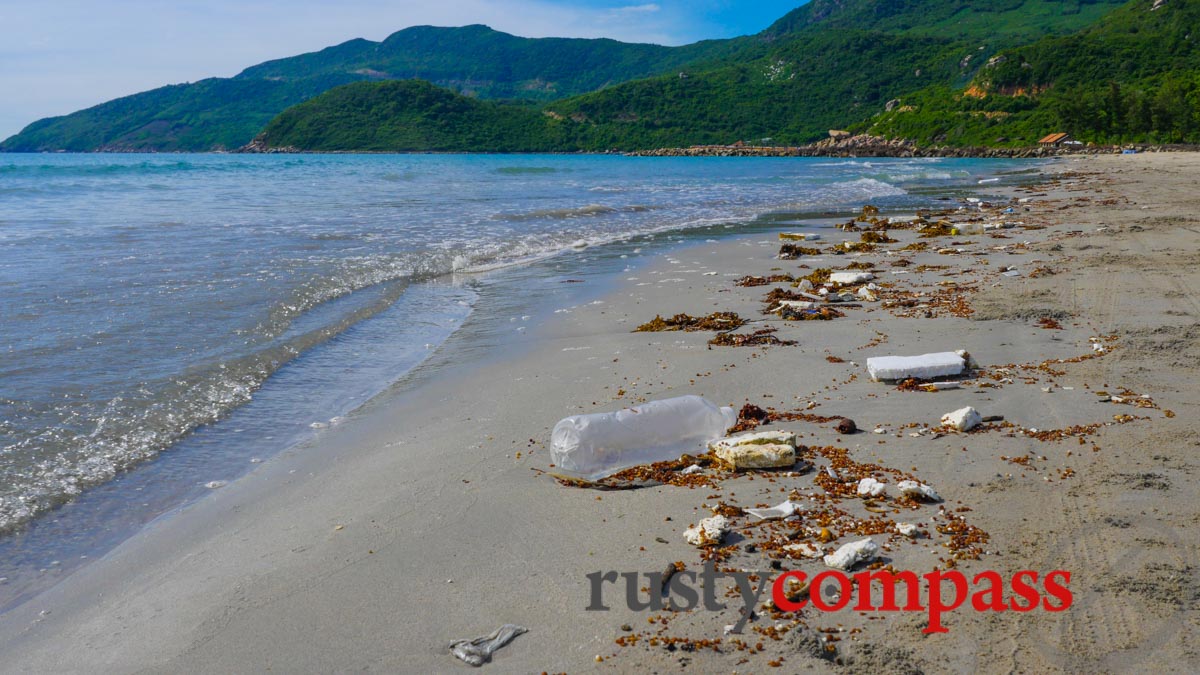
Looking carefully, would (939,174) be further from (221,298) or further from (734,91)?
(734,91)

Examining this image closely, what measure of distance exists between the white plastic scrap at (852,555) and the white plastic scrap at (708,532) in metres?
0.43

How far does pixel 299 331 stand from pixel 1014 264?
8923 millimetres

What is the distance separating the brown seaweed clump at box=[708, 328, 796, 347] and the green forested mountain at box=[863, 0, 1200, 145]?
7148 centimetres

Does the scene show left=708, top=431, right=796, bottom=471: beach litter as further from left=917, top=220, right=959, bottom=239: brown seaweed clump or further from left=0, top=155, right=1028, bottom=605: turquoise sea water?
left=917, top=220, right=959, bottom=239: brown seaweed clump

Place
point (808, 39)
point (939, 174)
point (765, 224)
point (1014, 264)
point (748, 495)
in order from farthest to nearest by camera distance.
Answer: point (808, 39)
point (939, 174)
point (765, 224)
point (1014, 264)
point (748, 495)

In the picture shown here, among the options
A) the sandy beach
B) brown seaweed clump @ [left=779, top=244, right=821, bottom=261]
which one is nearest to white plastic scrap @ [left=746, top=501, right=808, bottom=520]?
the sandy beach

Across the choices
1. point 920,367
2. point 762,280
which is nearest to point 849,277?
point 762,280

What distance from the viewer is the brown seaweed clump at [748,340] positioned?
658cm

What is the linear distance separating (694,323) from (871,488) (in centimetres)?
411

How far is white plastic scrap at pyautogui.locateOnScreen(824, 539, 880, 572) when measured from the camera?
287cm

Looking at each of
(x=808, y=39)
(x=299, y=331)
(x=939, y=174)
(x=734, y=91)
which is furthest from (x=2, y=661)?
(x=808, y=39)

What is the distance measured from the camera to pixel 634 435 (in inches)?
173

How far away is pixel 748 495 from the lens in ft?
11.8

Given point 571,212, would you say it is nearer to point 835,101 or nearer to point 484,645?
point 484,645
